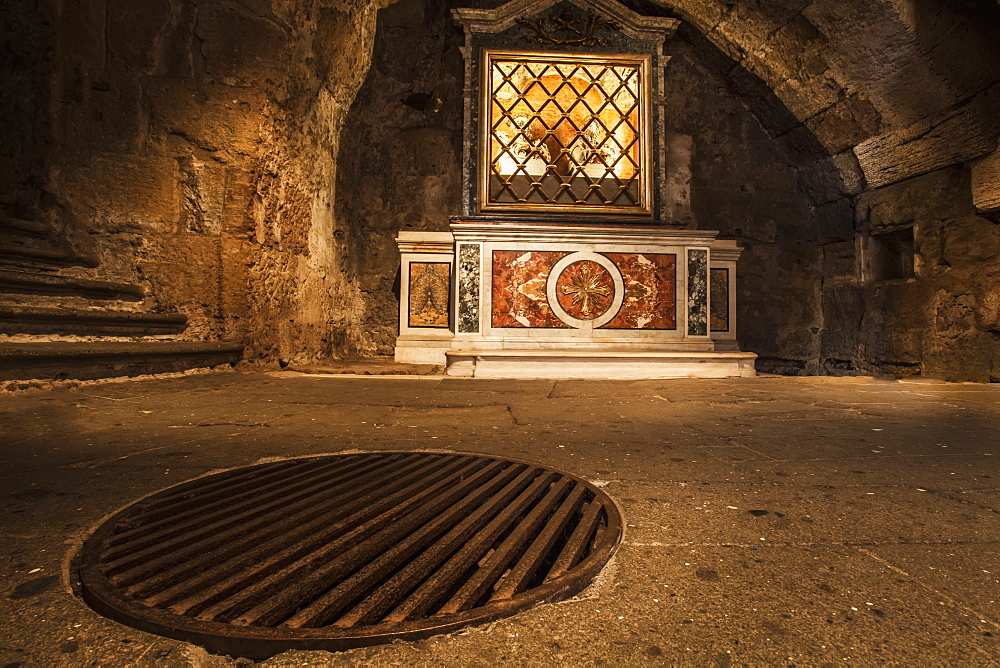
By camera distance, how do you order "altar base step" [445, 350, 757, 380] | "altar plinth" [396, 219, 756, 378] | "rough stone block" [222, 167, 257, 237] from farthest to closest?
"altar plinth" [396, 219, 756, 378] < "altar base step" [445, 350, 757, 380] < "rough stone block" [222, 167, 257, 237]

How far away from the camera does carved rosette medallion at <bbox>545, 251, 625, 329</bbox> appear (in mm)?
5199

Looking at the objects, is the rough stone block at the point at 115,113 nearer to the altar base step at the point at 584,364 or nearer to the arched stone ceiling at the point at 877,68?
the altar base step at the point at 584,364

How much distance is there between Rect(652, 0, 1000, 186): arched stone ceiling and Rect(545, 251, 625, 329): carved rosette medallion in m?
3.67

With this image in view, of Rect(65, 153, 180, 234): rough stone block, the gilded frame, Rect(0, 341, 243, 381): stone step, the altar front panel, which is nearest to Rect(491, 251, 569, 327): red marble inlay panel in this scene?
the altar front panel

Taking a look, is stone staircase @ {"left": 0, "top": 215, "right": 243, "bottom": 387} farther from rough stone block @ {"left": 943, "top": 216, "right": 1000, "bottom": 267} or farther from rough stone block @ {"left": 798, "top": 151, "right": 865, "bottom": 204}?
rough stone block @ {"left": 798, "top": 151, "right": 865, "bottom": 204}

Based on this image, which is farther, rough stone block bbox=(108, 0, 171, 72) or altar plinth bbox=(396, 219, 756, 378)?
altar plinth bbox=(396, 219, 756, 378)

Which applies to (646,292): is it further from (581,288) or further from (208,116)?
(208,116)

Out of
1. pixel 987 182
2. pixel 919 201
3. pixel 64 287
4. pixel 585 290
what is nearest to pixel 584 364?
pixel 585 290

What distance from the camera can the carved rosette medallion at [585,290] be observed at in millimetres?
5199

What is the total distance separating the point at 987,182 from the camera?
193 inches

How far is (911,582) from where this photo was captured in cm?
96

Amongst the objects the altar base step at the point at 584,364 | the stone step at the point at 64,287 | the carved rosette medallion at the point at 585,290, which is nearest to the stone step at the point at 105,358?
the stone step at the point at 64,287

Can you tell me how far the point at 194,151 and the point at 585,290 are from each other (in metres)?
3.85

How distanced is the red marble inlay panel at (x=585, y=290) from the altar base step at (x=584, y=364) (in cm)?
55
